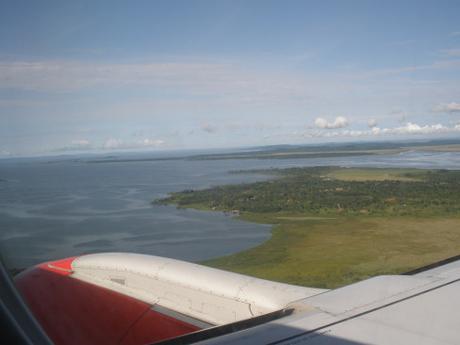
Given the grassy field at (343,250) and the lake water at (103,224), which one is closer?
the lake water at (103,224)

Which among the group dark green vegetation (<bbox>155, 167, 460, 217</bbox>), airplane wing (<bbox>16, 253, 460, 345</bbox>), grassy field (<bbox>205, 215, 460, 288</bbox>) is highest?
airplane wing (<bbox>16, 253, 460, 345</bbox>)

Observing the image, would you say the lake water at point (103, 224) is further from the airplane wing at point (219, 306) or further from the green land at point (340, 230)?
the airplane wing at point (219, 306)

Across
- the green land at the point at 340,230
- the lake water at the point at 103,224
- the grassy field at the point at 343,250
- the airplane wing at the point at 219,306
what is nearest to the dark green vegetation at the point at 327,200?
the green land at the point at 340,230

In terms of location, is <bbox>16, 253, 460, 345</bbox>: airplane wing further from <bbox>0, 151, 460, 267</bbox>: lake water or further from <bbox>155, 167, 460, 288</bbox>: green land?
<bbox>155, 167, 460, 288</bbox>: green land

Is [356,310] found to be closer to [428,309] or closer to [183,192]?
[428,309]

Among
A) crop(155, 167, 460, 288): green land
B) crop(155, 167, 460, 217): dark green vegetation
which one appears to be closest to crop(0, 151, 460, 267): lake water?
crop(155, 167, 460, 288): green land

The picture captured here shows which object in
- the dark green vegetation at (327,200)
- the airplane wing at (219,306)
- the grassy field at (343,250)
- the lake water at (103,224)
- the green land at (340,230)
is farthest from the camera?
the dark green vegetation at (327,200)
